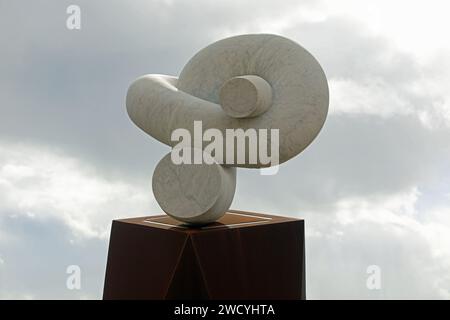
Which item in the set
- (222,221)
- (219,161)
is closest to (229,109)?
(219,161)

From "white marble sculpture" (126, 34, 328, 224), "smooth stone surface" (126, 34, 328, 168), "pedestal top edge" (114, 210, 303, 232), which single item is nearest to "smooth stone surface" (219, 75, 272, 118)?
"white marble sculpture" (126, 34, 328, 224)

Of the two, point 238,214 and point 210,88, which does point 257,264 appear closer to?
point 238,214

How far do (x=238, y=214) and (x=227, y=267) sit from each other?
198 centimetres

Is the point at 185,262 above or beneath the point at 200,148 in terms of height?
beneath

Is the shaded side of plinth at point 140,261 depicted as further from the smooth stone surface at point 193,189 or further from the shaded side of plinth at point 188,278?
the smooth stone surface at point 193,189

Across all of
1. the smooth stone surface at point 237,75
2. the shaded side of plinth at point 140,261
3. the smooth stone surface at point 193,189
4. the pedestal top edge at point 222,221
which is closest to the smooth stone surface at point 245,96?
the smooth stone surface at point 237,75

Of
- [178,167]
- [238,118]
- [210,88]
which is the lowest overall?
[178,167]

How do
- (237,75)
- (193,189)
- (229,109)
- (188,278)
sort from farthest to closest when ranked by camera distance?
(237,75), (229,109), (193,189), (188,278)

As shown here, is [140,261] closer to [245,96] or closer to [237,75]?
[245,96]

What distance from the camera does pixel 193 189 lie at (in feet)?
21.5

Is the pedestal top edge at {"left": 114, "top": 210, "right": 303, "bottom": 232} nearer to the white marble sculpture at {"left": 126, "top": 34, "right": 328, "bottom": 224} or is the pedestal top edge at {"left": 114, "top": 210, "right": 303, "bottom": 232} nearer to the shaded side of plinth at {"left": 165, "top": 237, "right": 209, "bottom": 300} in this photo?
the white marble sculpture at {"left": 126, "top": 34, "right": 328, "bottom": 224}

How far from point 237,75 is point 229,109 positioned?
742 millimetres

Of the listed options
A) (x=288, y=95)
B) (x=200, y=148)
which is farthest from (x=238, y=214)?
(x=288, y=95)

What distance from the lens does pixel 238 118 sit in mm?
6793
